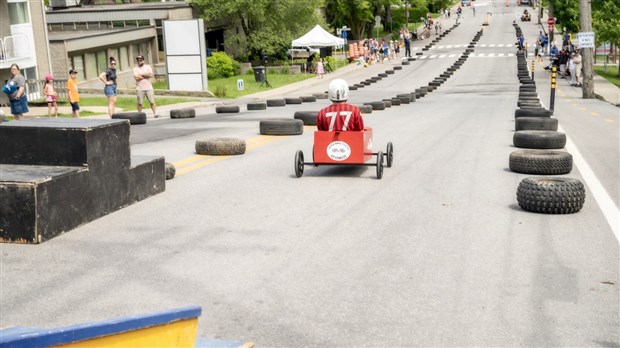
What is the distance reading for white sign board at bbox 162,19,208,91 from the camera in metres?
35.7

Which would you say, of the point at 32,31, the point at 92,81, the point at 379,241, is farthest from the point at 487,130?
the point at 92,81

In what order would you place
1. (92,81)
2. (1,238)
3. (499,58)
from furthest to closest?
(499,58) → (92,81) → (1,238)

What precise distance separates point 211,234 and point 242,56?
A: 177 ft

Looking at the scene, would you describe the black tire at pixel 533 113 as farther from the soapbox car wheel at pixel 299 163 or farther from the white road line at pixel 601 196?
the soapbox car wheel at pixel 299 163

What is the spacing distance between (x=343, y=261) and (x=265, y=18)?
175 feet

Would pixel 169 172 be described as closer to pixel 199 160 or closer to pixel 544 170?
pixel 199 160

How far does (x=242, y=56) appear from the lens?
2429 inches

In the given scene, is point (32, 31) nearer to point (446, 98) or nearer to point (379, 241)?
point (446, 98)

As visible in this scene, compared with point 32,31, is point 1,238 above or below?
below

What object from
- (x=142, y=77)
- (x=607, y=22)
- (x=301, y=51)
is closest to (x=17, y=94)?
(x=142, y=77)

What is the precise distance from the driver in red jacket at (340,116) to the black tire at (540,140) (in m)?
4.60

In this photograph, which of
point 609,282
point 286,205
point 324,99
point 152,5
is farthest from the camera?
point 152,5

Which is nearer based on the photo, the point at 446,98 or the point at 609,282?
the point at 609,282

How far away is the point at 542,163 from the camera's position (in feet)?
40.9
